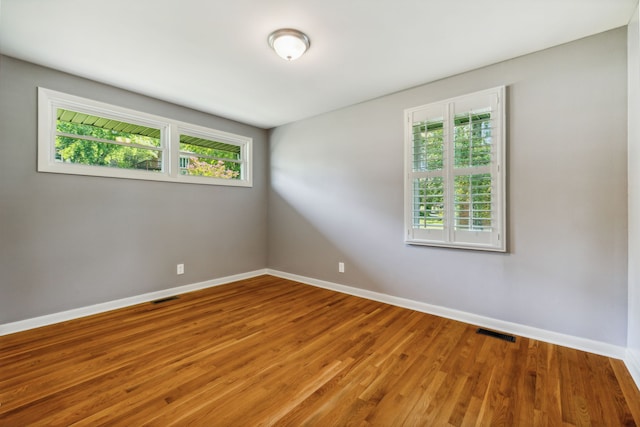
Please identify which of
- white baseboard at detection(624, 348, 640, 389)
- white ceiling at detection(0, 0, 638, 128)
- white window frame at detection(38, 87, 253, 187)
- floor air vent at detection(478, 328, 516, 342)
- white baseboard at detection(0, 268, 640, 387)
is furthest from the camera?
white window frame at detection(38, 87, 253, 187)

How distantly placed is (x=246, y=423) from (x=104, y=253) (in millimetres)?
2654

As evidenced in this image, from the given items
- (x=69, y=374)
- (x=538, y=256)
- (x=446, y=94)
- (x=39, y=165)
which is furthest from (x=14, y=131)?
(x=538, y=256)

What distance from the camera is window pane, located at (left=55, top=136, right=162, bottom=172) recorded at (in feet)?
9.43

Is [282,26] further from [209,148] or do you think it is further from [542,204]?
[542,204]

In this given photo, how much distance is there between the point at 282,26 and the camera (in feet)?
6.91

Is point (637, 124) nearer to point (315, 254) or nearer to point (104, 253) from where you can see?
point (315, 254)

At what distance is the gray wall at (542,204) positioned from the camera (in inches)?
84.3

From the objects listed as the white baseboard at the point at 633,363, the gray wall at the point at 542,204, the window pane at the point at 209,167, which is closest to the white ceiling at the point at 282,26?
the gray wall at the point at 542,204

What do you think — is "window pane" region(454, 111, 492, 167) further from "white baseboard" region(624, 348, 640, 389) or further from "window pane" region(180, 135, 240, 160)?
"window pane" region(180, 135, 240, 160)

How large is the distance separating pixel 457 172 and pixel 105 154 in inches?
152

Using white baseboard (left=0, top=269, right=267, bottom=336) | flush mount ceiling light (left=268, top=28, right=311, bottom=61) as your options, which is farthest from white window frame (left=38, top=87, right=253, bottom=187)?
flush mount ceiling light (left=268, top=28, right=311, bottom=61)

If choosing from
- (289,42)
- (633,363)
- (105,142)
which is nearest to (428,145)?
(289,42)

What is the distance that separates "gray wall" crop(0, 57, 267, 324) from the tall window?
9.16 feet

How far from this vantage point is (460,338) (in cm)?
243
